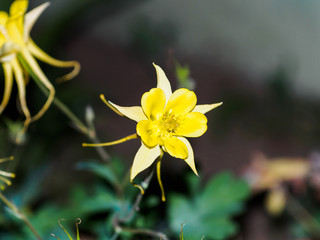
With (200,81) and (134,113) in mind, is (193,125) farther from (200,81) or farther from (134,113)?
(200,81)

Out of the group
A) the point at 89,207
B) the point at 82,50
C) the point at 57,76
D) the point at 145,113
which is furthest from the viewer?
the point at 82,50

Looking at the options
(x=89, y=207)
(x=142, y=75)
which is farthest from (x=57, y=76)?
(x=89, y=207)

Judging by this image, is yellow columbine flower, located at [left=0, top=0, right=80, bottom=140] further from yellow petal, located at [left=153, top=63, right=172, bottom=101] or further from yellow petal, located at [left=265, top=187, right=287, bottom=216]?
yellow petal, located at [left=265, top=187, right=287, bottom=216]

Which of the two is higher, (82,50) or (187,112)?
(187,112)

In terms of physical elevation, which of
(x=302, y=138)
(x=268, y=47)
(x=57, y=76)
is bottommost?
(x=302, y=138)

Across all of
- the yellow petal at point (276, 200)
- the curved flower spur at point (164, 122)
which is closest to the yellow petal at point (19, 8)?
the curved flower spur at point (164, 122)

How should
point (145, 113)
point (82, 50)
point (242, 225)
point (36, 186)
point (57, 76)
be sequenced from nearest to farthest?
point (145, 113)
point (36, 186)
point (242, 225)
point (57, 76)
point (82, 50)

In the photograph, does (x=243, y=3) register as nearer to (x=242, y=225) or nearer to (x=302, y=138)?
(x=302, y=138)
